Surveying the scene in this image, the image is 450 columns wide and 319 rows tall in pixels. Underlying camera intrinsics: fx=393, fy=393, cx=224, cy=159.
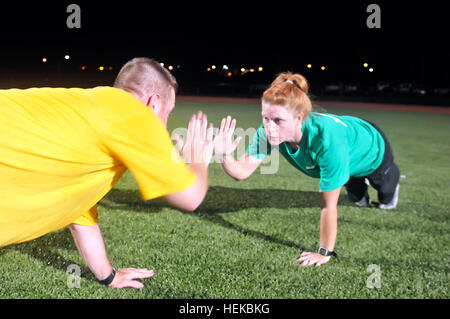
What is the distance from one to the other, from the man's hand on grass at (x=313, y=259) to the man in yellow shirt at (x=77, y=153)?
5.51 ft

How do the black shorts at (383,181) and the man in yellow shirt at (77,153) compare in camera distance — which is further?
the black shorts at (383,181)

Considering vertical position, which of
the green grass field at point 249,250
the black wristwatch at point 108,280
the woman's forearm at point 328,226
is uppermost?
the woman's forearm at point 328,226

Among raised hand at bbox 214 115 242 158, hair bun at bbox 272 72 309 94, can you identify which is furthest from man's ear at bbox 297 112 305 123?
raised hand at bbox 214 115 242 158

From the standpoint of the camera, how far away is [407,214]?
475 cm

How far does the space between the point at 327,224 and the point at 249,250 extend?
737 mm

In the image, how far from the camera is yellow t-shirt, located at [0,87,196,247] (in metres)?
1.72

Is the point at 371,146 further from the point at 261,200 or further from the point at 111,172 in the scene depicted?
the point at 111,172

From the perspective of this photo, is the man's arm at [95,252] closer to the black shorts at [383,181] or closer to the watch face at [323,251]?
the watch face at [323,251]

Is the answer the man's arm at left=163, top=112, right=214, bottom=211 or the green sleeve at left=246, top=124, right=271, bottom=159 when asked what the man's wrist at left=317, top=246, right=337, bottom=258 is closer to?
the green sleeve at left=246, top=124, right=271, bottom=159

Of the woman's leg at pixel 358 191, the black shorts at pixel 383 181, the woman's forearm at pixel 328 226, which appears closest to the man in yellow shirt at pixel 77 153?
the woman's forearm at pixel 328 226

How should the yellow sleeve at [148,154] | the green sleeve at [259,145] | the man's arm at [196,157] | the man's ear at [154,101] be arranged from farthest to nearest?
1. the green sleeve at [259,145]
2. the man's ear at [154,101]
3. the man's arm at [196,157]
4. the yellow sleeve at [148,154]

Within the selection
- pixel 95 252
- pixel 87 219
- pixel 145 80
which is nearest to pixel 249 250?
pixel 95 252

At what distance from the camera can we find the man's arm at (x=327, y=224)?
124 inches

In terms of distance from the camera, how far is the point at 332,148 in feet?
10.3
